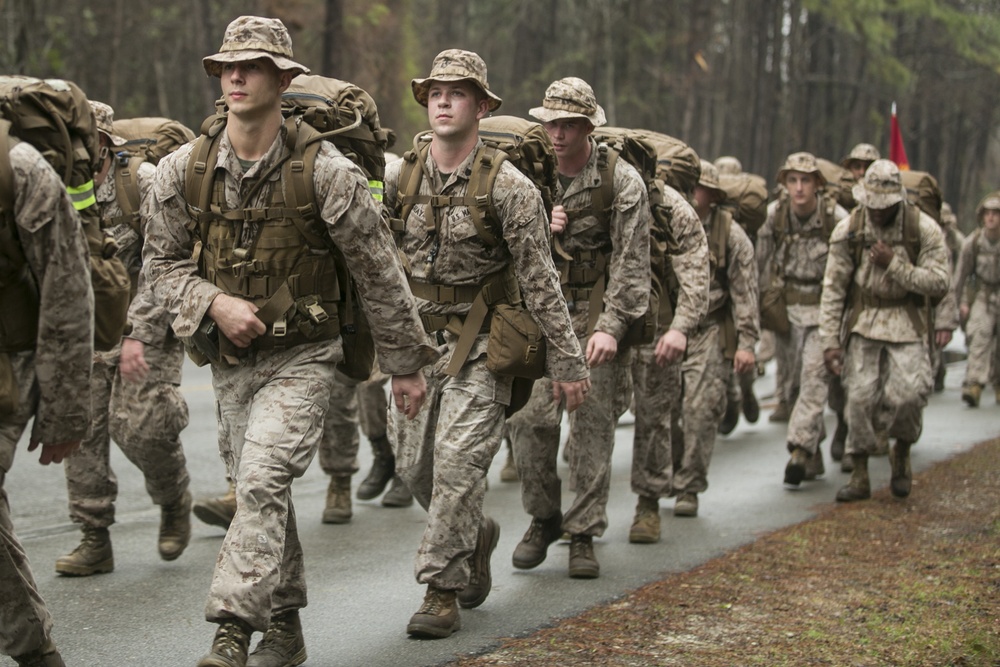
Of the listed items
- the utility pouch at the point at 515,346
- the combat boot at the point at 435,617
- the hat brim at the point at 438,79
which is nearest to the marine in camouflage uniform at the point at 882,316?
the hat brim at the point at 438,79

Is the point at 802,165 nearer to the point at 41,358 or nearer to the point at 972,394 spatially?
the point at 972,394

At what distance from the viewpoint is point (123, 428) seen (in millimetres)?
7297

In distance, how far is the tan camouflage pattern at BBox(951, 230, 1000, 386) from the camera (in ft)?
52.3

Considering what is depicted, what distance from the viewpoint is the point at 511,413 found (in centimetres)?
664

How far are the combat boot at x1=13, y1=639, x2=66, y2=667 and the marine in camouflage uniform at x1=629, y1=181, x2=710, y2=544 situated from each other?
4269mm

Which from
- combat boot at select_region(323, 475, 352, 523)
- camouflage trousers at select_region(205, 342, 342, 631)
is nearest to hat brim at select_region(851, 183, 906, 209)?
combat boot at select_region(323, 475, 352, 523)

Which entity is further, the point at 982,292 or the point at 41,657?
the point at 982,292

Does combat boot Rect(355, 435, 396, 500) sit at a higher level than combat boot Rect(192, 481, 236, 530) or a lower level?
lower

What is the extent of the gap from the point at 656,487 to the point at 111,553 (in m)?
3.19

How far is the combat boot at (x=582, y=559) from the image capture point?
757cm

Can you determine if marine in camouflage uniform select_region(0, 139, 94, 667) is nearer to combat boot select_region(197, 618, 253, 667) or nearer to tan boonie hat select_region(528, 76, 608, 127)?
combat boot select_region(197, 618, 253, 667)

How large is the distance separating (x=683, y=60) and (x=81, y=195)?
96.4ft

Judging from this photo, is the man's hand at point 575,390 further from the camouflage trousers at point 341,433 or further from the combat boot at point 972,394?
the combat boot at point 972,394

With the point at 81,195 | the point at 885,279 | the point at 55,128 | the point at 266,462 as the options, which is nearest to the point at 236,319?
the point at 266,462
